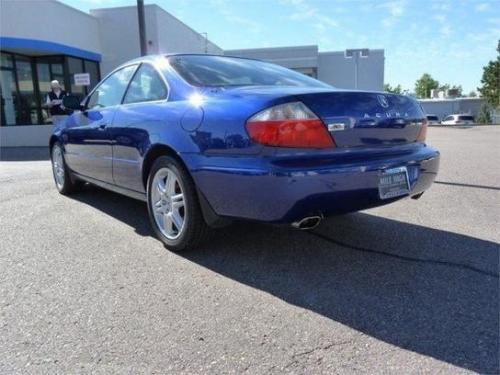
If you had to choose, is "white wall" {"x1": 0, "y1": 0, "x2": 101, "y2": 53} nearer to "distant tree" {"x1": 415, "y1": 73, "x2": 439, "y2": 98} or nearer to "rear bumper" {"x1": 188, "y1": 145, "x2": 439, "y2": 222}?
"rear bumper" {"x1": 188, "y1": 145, "x2": 439, "y2": 222}

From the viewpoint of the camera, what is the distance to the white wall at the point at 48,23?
1532 centimetres

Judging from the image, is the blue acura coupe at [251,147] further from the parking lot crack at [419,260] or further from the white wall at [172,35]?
the white wall at [172,35]

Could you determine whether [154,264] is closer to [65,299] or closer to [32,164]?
[65,299]

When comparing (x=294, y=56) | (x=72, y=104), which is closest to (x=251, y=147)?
(x=72, y=104)

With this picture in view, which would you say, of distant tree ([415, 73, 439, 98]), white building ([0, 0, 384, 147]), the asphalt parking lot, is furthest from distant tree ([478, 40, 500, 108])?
A: the asphalt parking lot

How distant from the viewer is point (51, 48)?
16.5 meters

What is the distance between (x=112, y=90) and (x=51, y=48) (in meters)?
13.8

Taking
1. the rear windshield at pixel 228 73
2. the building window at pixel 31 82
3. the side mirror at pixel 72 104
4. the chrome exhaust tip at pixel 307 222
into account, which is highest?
the building window at pixel 31 82

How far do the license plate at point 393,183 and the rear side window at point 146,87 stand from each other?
178 cm

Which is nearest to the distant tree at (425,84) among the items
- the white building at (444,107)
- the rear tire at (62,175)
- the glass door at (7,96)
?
the white building at (444,107)

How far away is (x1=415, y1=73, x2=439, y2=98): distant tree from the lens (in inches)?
4097

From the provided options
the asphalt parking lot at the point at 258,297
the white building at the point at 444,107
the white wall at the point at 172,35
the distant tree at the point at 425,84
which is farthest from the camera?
the distant tree at the point at 425,84

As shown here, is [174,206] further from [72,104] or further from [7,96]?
[7,96]

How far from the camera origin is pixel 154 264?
335 cm
